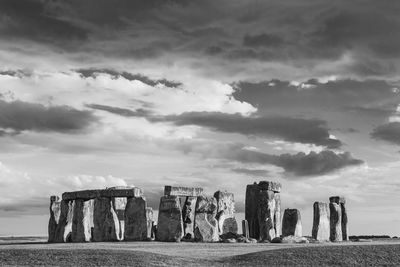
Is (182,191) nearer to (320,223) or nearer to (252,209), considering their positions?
(252,209)

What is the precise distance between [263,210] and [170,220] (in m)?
5.59

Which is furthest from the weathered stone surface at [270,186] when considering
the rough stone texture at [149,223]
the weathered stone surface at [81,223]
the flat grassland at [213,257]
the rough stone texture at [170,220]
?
the flat grassland at [213,257]

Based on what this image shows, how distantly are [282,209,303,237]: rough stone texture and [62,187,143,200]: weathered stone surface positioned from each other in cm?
814

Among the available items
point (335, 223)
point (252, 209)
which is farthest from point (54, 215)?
point (335, 223)

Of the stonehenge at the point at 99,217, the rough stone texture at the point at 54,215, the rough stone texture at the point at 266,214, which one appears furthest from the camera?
the rough stone texture at the point at 54,215

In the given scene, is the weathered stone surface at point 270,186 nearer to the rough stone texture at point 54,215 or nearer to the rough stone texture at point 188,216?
the rough stone texture at point 188,216

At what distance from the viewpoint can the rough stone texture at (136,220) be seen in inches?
1487

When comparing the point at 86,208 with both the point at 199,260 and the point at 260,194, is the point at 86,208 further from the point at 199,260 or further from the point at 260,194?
the point at 199,260

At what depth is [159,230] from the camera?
1449 inches

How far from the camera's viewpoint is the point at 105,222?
1521 inches

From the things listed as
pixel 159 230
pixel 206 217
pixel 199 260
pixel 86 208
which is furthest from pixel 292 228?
pixel 199 260

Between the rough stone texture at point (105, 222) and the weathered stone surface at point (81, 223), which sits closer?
the rough stone texture at point (105, 222)

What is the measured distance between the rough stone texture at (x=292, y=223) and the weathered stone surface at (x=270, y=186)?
1.48 meters

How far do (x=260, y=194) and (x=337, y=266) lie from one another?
1425 centimetres
